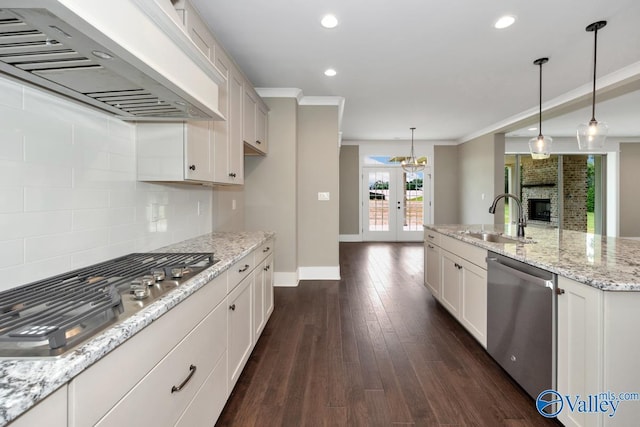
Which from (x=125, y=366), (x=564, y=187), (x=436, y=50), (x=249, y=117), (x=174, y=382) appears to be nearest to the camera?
(x=125, y=366)

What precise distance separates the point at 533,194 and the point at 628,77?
482cm

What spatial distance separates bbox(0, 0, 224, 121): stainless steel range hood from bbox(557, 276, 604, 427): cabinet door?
6.22 feet

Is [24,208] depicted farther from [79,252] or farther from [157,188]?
[157,188]

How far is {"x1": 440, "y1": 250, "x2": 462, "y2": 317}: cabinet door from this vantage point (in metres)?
2.64

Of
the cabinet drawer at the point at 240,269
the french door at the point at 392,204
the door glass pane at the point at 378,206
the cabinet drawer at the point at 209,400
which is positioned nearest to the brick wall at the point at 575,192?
the french door at the point at 392,204

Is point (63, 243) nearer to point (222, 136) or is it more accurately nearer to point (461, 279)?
point (222, 136)

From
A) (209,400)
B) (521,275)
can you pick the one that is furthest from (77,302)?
(521,275)

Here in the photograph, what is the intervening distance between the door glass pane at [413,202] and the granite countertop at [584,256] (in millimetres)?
5521

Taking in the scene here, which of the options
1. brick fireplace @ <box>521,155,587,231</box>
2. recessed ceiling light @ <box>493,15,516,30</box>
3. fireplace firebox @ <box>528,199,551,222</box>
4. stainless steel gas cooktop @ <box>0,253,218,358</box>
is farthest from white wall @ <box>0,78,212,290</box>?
fireplace firebox @ <box>528,199,551,222</box>

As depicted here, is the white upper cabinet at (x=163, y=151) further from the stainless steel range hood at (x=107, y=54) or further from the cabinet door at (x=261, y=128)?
the cabinet door at (x=261, y=128)

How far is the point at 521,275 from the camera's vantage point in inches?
67.8

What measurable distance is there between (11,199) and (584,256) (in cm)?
268

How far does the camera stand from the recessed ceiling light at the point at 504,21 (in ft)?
7.78

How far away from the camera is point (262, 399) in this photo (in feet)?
5.84
